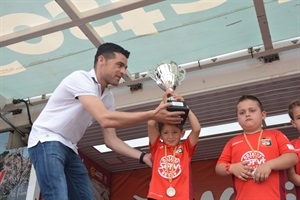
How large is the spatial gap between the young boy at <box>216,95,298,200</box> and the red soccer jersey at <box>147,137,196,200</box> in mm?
225

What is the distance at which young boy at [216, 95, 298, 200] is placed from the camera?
2.20 meters

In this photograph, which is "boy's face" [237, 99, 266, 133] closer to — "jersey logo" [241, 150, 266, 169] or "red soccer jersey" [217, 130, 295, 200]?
"red soccer jersey" [217, 130, 295, 200]

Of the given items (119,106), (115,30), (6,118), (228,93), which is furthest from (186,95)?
(6,118)

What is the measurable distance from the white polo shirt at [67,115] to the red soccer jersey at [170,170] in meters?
0.58

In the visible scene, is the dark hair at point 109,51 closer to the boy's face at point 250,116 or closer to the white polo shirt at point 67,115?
the white polo shirt at point 67,115

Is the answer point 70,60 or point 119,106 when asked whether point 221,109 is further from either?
point 70,60

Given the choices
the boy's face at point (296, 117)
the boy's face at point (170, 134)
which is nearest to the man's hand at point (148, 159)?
the boy's face at point (170, 134)

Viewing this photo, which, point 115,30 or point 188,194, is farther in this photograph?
point 115,30

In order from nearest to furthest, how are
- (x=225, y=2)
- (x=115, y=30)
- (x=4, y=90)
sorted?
(x=225, y=2), (x=115, y=30), (x=4, y=90)

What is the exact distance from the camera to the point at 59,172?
1969 mm

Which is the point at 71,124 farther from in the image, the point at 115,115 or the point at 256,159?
the point at 256,159

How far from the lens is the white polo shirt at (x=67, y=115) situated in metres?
2.12

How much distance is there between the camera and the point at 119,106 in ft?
14.2

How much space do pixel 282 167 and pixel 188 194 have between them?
0.59 meters
